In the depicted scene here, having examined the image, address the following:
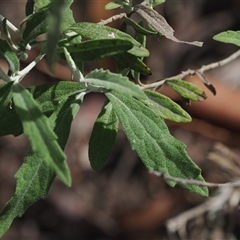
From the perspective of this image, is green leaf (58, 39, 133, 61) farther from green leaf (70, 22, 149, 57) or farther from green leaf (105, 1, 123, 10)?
green leaf (105, 1, 123, 10)

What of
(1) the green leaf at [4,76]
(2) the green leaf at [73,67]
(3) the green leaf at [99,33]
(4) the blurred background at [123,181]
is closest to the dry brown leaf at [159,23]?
(3) the green leaf at [99,33]

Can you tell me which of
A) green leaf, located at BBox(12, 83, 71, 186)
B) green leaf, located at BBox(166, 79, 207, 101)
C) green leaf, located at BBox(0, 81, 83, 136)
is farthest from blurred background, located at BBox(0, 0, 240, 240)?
green leaf, located at BBox(12, 83, 71, 186)

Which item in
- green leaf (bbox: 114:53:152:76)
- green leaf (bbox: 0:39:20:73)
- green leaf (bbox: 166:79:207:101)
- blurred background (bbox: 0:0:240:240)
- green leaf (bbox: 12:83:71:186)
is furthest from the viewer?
blurred background (bbox: 0:0:240:240)

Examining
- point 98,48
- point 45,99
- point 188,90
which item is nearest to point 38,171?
point 45,99

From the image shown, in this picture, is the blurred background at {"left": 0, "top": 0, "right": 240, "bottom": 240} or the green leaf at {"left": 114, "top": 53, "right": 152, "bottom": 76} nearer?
the green leaf at {"left": 114, "top": 53, "right": 152, "bottom": 76}

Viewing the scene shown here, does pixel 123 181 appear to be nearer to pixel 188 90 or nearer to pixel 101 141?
pixel 188 90

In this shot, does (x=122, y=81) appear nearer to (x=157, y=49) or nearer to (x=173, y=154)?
(x=173, y=154)
